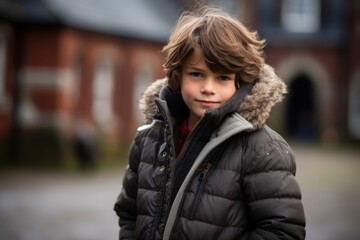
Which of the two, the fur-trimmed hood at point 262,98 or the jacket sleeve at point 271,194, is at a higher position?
the fur-trimmed hood at point 262,98

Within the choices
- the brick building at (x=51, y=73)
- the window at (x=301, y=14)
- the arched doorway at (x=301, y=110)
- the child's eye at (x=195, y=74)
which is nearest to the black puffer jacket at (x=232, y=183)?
the child's eye at (x=195, y=74)

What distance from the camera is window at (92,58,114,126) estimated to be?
20378 millimetres

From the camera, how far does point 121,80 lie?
21.8 metres

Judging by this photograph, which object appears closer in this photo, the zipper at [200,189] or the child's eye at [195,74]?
the zipper at [200,189]

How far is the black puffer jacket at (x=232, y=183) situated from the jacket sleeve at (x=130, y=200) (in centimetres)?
26

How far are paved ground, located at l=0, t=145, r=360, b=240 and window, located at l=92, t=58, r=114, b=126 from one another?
15.7 feet

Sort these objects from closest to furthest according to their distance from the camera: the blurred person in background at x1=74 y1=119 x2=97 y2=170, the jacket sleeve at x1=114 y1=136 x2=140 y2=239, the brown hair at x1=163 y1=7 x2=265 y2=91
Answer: the brown hair at x1=163 y1=7 x2=265 y2=91 < the jacket sleeve at x1=114 y1=136 x2=140 y2=239 < the blurred person in background at x1=74 y1=119 x2=97 y2=170

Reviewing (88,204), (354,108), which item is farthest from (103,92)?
(354,108)

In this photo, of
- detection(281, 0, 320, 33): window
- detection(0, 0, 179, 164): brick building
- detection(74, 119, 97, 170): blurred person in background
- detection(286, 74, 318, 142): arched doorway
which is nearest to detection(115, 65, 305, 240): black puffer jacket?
detection(74, 119, 97, 170): blurred person in background

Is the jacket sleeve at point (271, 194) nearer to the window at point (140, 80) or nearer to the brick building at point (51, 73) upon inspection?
the brick building at point (51, 73)

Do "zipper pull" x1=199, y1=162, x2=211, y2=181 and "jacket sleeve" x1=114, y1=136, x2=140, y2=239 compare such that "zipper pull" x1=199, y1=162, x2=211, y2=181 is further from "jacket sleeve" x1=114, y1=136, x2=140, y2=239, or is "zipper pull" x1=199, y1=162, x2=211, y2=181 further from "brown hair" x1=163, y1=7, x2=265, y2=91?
"jacket sleeve" x1=114, y1=136, x2=140, y2=239

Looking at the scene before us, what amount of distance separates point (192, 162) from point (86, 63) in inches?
673

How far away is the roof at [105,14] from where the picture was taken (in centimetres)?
1681

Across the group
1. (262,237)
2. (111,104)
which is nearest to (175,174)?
(262,237)
